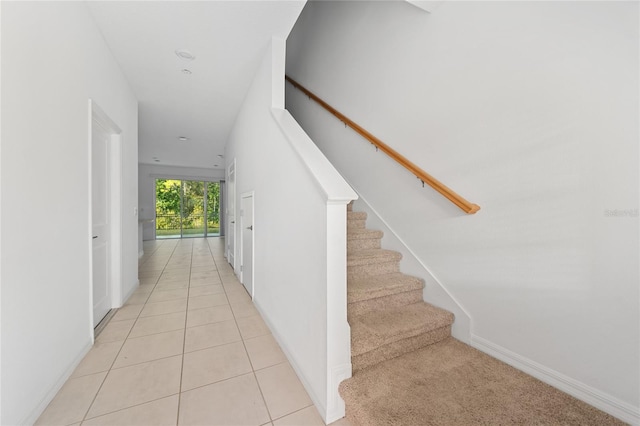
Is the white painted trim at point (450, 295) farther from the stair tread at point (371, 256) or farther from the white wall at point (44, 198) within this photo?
→ the white wall at point (44, 198)

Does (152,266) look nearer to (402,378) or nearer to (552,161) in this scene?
(402,378)

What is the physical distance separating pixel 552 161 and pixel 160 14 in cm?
305

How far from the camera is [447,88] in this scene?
1.89 metres

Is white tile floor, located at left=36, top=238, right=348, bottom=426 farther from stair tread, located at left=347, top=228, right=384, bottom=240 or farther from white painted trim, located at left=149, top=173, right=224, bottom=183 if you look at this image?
white painted trim, located at left=149, top=173, right=224, bottom=183

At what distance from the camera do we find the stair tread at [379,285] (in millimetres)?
1828

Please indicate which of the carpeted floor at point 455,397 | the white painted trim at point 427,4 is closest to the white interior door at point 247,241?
the carpeted floor at point 455,397

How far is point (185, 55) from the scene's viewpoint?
2615 mm

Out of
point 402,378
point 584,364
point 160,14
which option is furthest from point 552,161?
point 160,14

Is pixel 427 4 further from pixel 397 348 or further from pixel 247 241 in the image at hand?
pixel 247 241

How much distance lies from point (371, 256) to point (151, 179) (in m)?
9.69

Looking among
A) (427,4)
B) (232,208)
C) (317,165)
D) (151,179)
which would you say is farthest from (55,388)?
(151,179)

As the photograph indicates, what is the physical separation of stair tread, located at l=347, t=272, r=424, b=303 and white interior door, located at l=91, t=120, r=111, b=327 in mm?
2424

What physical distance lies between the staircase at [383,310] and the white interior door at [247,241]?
4.54ft

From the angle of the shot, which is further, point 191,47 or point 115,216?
point 115,216
